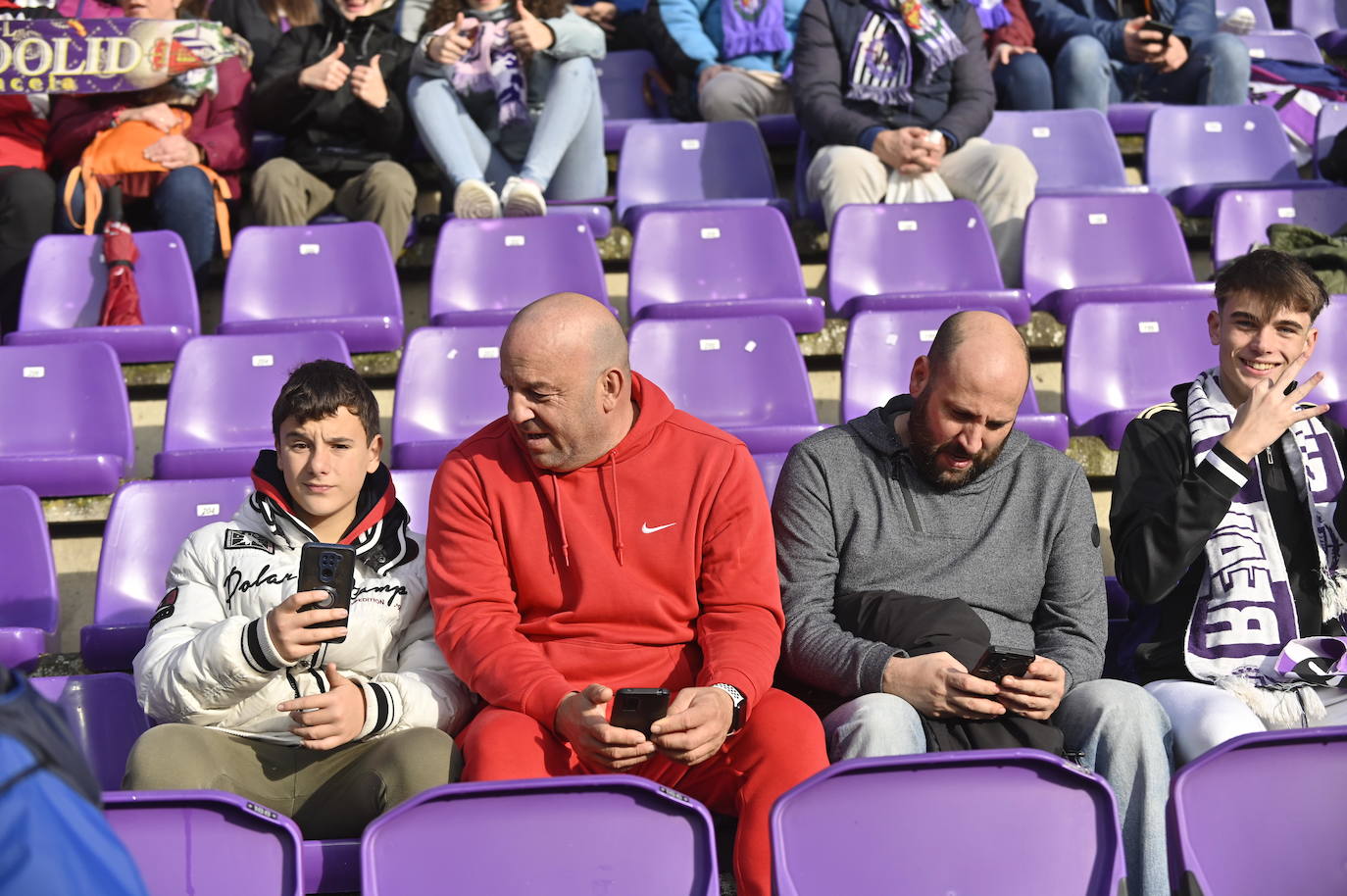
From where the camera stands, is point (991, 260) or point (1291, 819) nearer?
point (1291, 819)

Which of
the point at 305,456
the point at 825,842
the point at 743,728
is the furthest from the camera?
the point at 305,456

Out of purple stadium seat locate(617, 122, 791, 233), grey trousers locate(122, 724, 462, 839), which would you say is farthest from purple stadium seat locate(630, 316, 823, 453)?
grey trousers locate(122, 724, 462, 839)

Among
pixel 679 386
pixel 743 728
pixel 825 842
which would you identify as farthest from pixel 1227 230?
pixel 825 842

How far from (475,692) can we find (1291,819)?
139 centimetres

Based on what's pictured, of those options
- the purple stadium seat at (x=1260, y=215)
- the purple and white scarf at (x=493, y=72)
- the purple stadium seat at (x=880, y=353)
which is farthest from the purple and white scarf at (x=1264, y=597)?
the purple and white scarf at (x=493, y=72)

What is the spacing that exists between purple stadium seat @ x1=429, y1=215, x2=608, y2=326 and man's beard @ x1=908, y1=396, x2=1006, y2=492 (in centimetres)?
193

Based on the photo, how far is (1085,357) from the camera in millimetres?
4172

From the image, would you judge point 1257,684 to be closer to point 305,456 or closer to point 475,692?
point 475,692

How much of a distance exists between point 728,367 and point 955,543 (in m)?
1.31

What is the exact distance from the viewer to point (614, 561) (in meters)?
2.67

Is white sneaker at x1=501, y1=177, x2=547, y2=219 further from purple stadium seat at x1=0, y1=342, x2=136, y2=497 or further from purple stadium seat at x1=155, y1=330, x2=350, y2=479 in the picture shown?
purple stadium seat at x1=0, y1=342, x2=136, y2=497

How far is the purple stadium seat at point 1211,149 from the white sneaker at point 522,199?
93.5 inches

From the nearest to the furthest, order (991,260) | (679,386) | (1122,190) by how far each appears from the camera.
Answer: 1. (679,386)
2. (991,260)
3. (1122,190)

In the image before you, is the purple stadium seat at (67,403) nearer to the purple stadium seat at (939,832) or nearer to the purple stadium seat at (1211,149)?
the purple stadium seat at (939,832)
